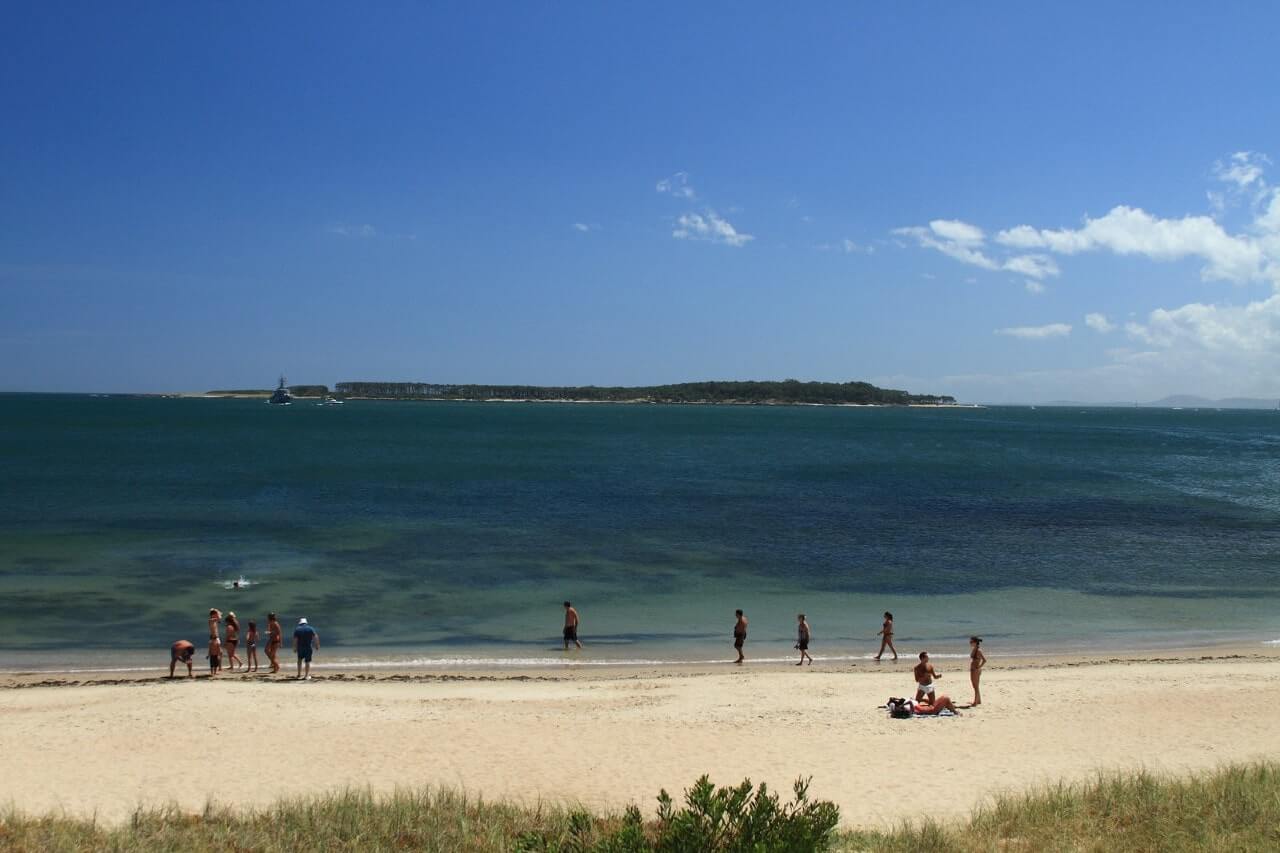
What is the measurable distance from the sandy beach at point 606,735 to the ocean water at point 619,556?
3148 mm

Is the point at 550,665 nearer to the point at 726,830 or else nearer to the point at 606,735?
the point at 606,735

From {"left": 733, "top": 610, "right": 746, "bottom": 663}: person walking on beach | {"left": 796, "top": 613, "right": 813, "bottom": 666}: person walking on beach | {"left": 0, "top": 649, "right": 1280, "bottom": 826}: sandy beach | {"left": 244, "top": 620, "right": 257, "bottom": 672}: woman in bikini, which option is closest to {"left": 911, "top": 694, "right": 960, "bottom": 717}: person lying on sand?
{"left": 0, "top": 649, "right": 1280, "bottom": 826}: sandy beach

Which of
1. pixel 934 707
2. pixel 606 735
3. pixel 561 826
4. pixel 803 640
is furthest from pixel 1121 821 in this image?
pixel 803 640

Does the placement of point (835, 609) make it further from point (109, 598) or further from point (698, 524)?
point (109, 598)

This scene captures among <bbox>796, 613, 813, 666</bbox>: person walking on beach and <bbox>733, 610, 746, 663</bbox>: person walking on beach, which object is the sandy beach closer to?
<bbox>796, 613, 813, 666</bbox>: person walking on beach

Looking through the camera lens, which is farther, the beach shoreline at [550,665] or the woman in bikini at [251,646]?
the woman in bikini at [251,646]

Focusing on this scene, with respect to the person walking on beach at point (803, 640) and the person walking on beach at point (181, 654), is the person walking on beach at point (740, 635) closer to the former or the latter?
the person walking on beach at point (803, 640)

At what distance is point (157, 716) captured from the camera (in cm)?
1424

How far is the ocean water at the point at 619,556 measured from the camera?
21703mm

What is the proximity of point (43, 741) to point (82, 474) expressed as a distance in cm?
4675

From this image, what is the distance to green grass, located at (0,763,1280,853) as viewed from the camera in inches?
314

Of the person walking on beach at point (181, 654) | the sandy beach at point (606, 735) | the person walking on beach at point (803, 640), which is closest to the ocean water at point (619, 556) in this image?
the person walking on beach at point (803, 640)

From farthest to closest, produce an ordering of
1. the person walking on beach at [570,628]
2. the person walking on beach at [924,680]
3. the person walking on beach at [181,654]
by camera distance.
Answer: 1. the person walking on beach at [570,628]
2. the person walking on beach at [181,654]
3. the person walking on beach at [924,680]

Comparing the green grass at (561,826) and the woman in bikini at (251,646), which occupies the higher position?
Answer: the green grass at (561,826)
